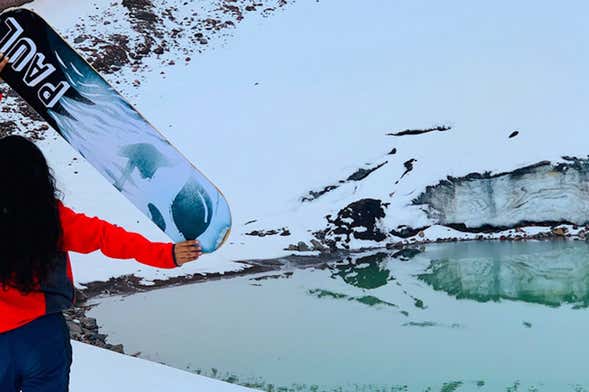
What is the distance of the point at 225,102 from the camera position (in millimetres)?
5984

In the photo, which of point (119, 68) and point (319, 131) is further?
point (119, 68)

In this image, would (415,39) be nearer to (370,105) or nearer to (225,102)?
(370,105)

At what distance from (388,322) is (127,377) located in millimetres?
2591

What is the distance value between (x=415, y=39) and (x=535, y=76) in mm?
1274

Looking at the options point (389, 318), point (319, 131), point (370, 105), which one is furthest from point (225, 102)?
point (389, 318)

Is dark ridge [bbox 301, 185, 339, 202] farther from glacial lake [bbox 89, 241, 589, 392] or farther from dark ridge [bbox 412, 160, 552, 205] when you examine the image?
dark ridge [bbox 412, 160, 552, 205]

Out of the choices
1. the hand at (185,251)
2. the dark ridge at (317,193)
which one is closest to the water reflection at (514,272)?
the dark ridge at (317,193)

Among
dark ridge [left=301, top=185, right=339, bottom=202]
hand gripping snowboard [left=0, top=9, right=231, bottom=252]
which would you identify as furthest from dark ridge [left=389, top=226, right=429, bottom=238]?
hand gripping snowboard [left=0, top=9, right=231, bottom=252]

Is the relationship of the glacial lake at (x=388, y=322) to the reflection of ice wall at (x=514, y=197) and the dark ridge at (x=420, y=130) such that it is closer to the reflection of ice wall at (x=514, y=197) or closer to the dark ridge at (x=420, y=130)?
the reflection of ice wall at (x=514, y=197)

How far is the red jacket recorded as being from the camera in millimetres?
973

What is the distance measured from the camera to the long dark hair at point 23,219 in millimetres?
964

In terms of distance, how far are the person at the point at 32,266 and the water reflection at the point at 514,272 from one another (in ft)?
13.9

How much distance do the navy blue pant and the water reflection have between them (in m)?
4.24

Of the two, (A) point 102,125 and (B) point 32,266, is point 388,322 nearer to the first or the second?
(A) point 102,125
